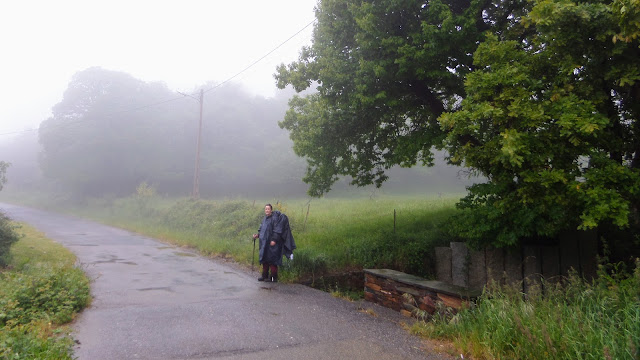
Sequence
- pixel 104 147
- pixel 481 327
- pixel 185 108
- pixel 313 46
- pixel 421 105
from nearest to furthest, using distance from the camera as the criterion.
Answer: pixel 481 327
pixel 421 105
pixel 313 46
pixel 104 147
pixel 185 108

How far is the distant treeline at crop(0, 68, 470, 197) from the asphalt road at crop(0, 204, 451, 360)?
1347 inches

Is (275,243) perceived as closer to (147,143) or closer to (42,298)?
(42,298)

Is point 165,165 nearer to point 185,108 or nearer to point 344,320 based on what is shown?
point 185,108

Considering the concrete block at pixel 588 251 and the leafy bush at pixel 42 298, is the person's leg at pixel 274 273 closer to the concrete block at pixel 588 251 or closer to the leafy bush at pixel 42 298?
the leafy bush at pixel 42 298

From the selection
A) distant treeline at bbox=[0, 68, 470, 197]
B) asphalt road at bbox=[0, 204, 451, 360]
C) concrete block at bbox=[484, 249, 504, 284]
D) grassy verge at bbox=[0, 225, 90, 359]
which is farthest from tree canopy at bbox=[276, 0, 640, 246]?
distant treeline at bbox=[0, 68, 470, 197]

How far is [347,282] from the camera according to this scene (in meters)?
9.33

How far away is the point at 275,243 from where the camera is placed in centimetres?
867

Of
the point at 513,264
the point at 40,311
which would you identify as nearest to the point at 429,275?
the point at 513,264

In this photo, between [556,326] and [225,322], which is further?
[225,322]

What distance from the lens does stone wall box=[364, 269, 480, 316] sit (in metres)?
5.95

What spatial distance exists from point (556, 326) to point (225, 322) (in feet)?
13.3

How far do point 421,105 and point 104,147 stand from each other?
4293 centimetres

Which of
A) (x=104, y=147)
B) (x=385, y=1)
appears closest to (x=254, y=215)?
(x=385, y=1)

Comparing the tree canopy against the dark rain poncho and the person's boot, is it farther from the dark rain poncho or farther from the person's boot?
the person's boot
